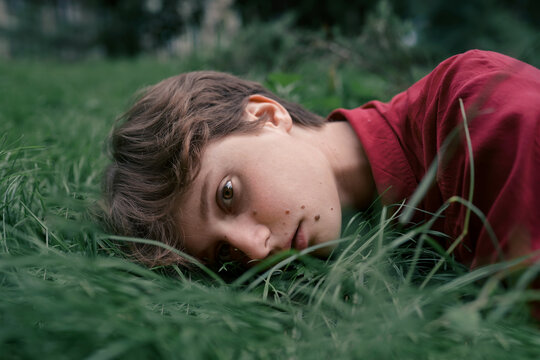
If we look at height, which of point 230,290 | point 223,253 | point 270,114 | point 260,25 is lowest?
point 223,253

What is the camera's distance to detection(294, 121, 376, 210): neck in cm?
150

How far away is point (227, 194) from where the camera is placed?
4.00 ft

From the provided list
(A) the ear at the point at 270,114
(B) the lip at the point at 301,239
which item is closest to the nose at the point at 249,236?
(B) the lip at the point at 301,239

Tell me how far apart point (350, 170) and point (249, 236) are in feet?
1.85

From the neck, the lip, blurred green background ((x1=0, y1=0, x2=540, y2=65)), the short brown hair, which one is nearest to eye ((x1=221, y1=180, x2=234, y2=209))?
the short brown hair

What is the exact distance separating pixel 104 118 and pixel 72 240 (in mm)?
2201

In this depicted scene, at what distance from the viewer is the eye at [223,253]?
48.8 inches

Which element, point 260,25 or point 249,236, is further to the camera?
point 260,25

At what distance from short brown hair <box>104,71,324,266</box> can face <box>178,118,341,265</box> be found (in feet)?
0.20

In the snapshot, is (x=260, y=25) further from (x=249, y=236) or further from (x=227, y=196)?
(x=249, y=236)

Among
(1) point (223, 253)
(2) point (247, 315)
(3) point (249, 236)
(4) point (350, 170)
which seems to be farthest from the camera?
(4) point (350, 170)

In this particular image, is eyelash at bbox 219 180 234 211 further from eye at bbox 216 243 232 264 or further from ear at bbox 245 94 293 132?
ear at bbox 245 94 293 132

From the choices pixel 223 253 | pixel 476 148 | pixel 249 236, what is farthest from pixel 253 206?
pixel 476 148

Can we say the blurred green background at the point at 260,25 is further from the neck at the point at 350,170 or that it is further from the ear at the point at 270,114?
the ear at the point at 270,114
